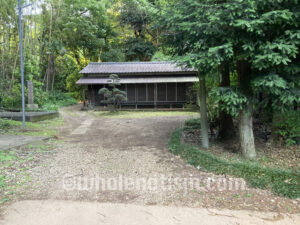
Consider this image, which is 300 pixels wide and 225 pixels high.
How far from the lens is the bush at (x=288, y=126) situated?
14.0 feet

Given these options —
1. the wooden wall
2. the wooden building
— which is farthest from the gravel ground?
the wooden wall

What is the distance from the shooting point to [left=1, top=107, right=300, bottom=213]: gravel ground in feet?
9.47

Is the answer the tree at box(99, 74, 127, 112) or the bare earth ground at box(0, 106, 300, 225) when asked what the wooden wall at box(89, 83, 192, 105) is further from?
the bare earth ground at box(0, 106, 300, 225)

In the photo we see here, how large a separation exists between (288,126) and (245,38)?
2.22 metres

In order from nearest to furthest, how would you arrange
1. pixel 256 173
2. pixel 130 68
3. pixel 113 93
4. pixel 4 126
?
pixel 256 173
pixel 4 126
pixel 113 93
pixel 130 68

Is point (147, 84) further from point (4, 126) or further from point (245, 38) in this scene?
point (245, 38)

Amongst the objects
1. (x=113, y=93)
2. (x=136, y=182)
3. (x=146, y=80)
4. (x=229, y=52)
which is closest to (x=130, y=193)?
(x=136, y=182)

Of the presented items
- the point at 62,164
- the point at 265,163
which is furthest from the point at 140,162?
the point at 265,163

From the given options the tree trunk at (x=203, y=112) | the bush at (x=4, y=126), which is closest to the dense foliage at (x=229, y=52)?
the tree trunk at (x=203, y=112)

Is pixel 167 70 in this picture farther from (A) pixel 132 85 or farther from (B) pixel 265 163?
(B) pixel 265 163

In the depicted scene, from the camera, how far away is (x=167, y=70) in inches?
586

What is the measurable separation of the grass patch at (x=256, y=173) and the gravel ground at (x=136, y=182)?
0.12 m

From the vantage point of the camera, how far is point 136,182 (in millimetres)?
3441

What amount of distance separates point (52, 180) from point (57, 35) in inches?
628
